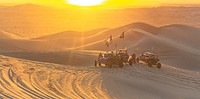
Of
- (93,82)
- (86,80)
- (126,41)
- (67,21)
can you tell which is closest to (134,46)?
(126,41)

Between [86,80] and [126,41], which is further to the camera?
[126,41]

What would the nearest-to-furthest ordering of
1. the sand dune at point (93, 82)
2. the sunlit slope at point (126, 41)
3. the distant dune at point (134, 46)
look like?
the sand dune at point (93, 82) → the distant dune at point (134, 46) → the sunlit slope at point (126, 41)

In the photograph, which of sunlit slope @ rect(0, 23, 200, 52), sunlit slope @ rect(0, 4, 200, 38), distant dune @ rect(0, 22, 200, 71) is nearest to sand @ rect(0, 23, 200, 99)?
distant dune @ rect(0, 22, 200, 71)

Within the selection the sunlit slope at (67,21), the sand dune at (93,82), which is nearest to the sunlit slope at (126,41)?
the sunlit slope at (67,21)

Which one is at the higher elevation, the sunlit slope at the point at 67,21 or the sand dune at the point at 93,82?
the sunlit slope at the point at 67,21

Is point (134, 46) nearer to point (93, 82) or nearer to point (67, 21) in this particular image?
point (93, 82)

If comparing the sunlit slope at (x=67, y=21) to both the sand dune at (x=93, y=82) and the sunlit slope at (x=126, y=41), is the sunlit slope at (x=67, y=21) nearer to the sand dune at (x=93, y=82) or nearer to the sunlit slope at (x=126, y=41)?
the sunlit slope at (x=126, y=41)

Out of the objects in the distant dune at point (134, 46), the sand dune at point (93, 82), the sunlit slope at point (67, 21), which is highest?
the sunlit slope at point (67, 21)

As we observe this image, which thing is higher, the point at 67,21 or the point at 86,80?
the point at 67,21

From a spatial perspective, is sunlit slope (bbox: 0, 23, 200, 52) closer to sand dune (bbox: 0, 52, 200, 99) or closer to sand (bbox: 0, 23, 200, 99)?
sand (bbox: 0, 23, 200, 99)

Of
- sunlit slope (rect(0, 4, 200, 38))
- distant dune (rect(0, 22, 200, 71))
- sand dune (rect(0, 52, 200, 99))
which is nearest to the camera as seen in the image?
sand dune (rect(0, 52, 200, 99))

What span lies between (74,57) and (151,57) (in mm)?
7481

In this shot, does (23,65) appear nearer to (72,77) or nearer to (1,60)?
(1,60)

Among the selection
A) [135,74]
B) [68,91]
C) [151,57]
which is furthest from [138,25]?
[68,91]
